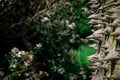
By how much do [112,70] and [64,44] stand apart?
512 cm

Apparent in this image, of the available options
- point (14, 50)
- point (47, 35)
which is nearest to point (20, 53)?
point (14, 50)

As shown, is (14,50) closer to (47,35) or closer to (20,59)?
(20,59)

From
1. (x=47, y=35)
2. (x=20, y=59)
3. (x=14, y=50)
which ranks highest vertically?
(x=47, y=35)

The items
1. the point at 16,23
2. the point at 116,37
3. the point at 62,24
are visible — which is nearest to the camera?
the point at 116,37

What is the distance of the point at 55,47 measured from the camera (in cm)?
630

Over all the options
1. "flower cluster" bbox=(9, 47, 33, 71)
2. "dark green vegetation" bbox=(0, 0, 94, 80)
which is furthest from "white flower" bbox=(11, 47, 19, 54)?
"dark green vegetation" bbox=(0, 0, 94, 80)

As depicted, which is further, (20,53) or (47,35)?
(47,35)

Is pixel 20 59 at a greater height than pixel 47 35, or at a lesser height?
lesser

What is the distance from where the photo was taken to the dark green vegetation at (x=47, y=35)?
5684mm

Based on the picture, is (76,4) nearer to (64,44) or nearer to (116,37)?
(64,44)

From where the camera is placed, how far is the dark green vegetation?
5684mm

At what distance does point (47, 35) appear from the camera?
6207 millimetres

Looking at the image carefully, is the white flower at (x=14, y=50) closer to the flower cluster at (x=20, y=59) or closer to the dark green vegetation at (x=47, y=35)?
the flower cluster at (x=20, y=59)

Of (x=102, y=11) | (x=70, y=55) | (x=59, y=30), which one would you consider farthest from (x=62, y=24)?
(x=102, y=11)
